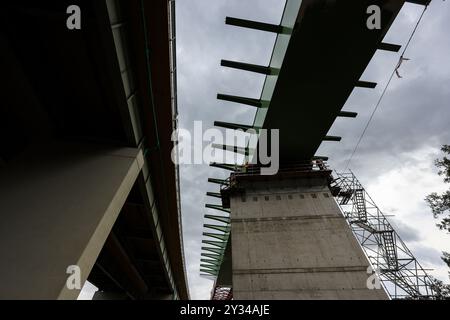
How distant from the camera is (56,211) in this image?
4742 millimetres

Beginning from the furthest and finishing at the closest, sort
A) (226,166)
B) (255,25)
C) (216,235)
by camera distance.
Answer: (216,235), (226,166), (255,25)

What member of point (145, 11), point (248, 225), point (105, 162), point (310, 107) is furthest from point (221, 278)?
point (145, 11)

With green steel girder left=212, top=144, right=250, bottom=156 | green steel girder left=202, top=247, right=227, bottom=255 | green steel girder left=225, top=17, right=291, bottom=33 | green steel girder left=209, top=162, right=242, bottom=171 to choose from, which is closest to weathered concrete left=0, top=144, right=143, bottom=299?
green steel girder left=225, top=17, right=291, bottom=33

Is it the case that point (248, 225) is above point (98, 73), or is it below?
above

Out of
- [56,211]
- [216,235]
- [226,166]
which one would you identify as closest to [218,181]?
[226,166]

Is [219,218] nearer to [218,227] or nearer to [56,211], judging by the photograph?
[218,227]

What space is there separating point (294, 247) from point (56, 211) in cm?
1215

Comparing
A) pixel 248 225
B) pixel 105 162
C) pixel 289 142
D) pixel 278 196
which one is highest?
pixel 289 142

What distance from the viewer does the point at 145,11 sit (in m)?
4.87

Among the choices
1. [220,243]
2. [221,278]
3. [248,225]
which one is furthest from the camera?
[221,278]
